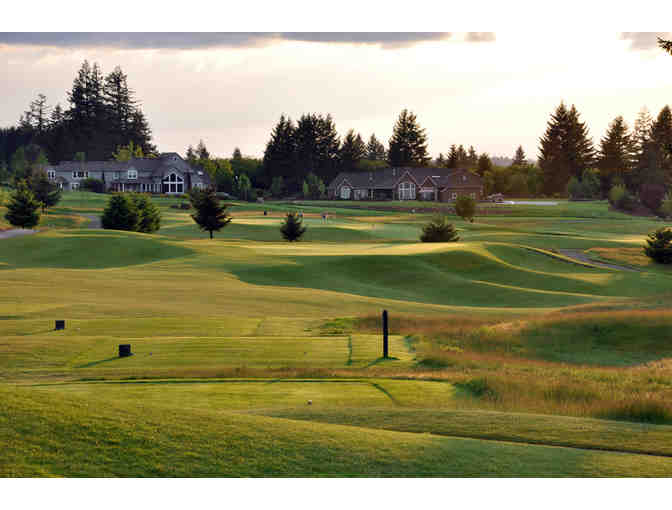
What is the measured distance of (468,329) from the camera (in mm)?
23406

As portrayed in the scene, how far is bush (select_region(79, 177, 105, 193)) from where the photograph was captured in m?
133

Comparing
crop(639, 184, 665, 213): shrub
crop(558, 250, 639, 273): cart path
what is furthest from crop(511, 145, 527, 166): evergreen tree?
crop(558, 250, 639, 273): cart path

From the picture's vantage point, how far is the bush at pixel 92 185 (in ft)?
437

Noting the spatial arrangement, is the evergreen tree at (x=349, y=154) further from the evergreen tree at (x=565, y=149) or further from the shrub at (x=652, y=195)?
the shrub at (x=652, y=195)

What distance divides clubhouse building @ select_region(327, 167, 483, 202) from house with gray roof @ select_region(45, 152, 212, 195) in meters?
31.8

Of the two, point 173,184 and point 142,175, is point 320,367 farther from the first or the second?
point 142,175

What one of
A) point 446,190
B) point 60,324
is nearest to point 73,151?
point 446,190

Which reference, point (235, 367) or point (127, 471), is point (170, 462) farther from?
point (235, 367)

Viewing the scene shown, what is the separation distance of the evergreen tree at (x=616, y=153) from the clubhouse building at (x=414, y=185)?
80.1ft

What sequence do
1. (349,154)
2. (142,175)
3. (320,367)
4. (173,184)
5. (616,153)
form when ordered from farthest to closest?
(349,154) < (142,175) < (173,184) < (616,153) < (320,367)

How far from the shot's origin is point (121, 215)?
64812mm

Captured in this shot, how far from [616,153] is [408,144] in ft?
154

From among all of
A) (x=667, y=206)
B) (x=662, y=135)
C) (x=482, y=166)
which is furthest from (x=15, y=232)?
(x=662, y=135)

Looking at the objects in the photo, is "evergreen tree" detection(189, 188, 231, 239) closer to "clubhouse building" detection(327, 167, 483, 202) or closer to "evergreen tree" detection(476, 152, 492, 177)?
"clubhouse building" detection(327, 167, 483, 202)
